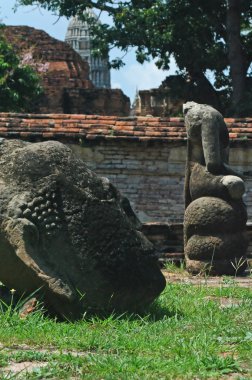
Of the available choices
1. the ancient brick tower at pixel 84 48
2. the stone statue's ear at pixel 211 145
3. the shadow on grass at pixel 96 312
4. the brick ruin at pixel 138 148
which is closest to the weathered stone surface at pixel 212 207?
the stone statue's ear at pixel 211 145

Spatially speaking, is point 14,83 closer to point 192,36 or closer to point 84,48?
point 192,36

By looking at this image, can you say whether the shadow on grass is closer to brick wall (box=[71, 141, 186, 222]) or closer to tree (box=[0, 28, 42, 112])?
brick wall (box=[71, 141, 186, 222])

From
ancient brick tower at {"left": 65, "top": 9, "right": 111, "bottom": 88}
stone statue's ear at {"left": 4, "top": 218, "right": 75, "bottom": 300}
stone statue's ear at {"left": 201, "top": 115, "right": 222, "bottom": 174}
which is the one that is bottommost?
stone statue's ear at {"left": 4, "top": 218, "right": 75, "bottom": 300}

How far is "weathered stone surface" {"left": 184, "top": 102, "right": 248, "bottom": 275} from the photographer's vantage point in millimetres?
8742

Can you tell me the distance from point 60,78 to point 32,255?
66.3 ft

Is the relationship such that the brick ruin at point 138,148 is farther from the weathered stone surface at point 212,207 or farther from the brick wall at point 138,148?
the weathered stone surface at point 212,207

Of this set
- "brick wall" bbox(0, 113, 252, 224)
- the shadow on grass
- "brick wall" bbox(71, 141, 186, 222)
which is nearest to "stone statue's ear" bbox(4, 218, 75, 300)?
the shadow on grass

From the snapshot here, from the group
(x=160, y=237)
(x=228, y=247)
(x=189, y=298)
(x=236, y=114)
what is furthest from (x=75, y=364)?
(x=236, y=114)

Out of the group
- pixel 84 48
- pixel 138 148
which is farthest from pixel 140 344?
pixel 84 48

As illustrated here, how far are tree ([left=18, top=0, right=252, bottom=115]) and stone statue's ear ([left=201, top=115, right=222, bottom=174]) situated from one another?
1099cm

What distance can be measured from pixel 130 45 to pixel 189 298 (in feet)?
51.8

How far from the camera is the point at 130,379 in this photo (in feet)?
12.0

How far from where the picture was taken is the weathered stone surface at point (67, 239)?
5109mm

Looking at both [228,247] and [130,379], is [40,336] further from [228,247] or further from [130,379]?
[228,247]
